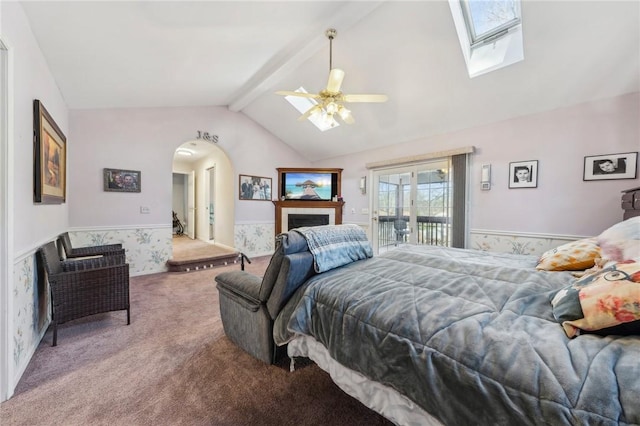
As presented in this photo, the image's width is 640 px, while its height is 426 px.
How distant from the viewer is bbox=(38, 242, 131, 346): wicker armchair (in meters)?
2.06

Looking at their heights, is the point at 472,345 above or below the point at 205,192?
below

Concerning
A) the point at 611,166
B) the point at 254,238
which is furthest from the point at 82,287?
the point at 611,166

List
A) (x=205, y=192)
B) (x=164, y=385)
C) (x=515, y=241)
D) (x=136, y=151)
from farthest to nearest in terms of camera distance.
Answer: (x=205, y=192), (x=136, y=151), (x=515, y=241), (x=164, y=385)

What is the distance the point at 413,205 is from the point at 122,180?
482 cm

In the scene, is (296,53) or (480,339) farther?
(296,53)

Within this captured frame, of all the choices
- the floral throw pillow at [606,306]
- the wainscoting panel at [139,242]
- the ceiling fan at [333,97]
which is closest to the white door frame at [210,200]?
the wainscoting panel at [139,242]

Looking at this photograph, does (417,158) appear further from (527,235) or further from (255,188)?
(255,188)

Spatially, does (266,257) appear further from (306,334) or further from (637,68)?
(637,68)

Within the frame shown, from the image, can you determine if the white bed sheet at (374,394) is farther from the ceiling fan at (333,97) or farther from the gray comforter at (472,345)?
the ceiling fan at (333,97)

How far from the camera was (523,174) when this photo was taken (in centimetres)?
337

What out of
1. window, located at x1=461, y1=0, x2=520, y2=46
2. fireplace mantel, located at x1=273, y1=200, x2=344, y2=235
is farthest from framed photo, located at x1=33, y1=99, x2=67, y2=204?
window, located at x1=461, y1=0, x2=520, y2=46

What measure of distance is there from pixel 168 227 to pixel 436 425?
4.70 metres

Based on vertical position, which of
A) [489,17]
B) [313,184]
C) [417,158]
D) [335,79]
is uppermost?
[489,17]

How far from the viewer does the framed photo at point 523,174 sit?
3.29 metres
